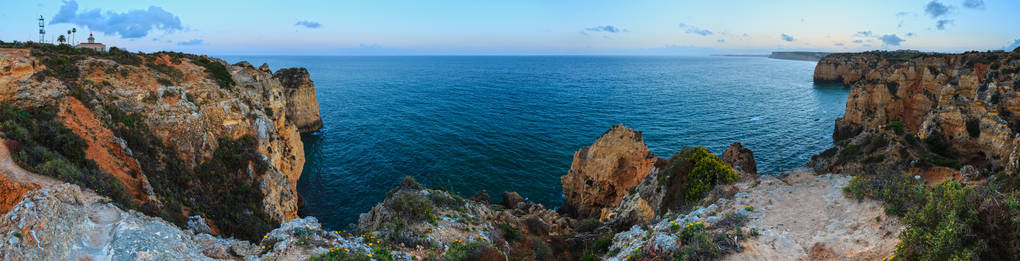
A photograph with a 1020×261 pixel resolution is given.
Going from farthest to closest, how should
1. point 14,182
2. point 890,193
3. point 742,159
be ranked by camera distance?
1. point 742,159
2. point 890,193
3. point 14,182

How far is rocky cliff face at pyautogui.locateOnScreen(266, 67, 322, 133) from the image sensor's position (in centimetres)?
5912

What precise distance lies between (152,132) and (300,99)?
3635cm

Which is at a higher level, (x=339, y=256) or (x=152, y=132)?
(x=152, y=132)

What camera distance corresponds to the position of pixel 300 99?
59.8 meters

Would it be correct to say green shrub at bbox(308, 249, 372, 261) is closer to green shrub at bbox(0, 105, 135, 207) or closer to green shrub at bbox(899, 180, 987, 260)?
green shrub at bbox(0, 105, 135, 207)

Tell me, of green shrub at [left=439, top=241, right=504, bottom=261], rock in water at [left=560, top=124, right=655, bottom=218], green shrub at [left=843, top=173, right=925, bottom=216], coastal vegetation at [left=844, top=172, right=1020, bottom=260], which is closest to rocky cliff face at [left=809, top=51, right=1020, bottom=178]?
green shrub at [left=843, top=173, right=925, bottom=216]

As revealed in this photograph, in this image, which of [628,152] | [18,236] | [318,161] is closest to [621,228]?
[628,152]

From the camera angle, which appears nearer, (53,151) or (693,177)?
(53,151)

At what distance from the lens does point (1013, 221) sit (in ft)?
31.1

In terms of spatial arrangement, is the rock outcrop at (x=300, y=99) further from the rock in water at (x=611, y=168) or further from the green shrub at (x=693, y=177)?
the green shrub at (x=693, y=177)

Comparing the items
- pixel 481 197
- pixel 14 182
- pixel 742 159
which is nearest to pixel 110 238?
pixel 14 182

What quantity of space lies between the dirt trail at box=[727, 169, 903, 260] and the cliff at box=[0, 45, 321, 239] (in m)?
26.1

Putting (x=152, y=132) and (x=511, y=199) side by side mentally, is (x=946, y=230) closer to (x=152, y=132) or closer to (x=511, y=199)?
(x=511, y=199)

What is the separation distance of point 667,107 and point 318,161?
62144mm
